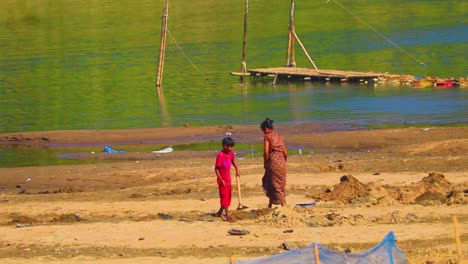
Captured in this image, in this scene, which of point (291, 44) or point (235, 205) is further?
point (291, 44)

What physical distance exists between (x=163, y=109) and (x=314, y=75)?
21.5 ft

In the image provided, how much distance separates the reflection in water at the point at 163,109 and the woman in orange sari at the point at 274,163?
1536 cm

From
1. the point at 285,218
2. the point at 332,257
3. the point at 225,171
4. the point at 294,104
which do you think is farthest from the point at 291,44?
the point at 332,257

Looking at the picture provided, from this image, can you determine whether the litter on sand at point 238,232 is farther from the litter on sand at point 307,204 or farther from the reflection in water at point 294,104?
the reflection in water at point 294,104

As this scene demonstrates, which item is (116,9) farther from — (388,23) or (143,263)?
(143,263)

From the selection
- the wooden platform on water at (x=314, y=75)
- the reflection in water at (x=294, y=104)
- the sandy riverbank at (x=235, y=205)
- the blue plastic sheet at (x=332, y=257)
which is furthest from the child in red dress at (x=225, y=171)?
the wooden platform on water at (x=314, y=75)

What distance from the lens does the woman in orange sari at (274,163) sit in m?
16.0

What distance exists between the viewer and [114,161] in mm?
25703

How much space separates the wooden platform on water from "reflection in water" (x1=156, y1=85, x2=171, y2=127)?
3585 mm

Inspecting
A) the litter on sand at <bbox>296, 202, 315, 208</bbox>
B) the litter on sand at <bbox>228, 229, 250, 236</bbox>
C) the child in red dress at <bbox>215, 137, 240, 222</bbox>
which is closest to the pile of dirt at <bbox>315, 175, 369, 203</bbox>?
the litter on sand at <bbox>296, 202, 315, 208</bbox>

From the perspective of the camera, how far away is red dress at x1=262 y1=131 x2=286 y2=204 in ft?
52.5

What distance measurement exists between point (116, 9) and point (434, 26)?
984 inches

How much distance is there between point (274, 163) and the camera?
16.0 metres

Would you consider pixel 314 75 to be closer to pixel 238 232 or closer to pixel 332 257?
pixel 238 232
